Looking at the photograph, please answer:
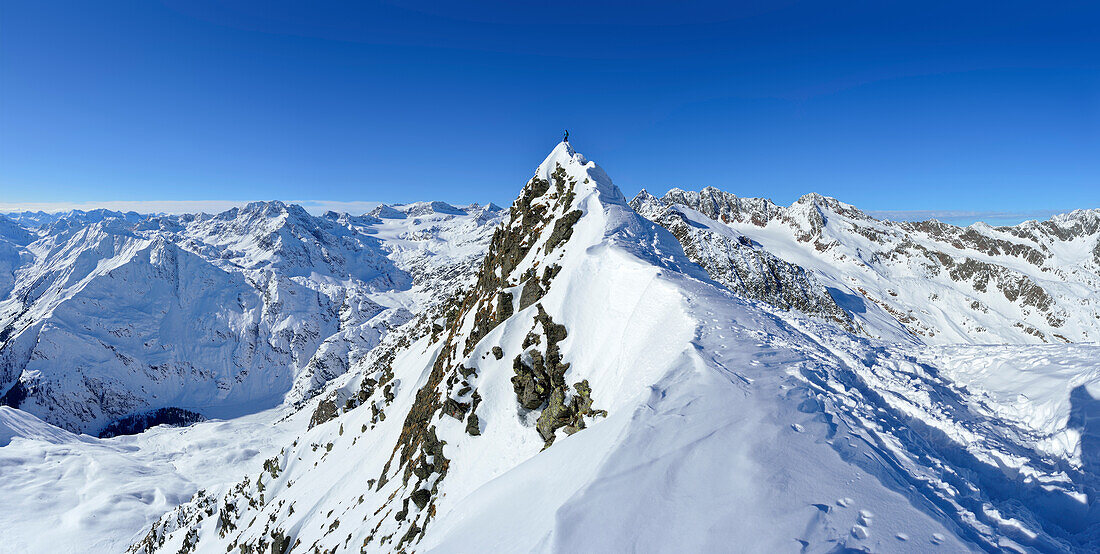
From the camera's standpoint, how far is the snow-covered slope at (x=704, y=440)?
7.48 m

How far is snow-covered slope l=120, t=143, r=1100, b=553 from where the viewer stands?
24.5 ft

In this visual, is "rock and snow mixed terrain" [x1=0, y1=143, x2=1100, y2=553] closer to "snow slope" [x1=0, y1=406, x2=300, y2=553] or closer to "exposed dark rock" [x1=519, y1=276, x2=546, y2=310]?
"exposed dark rock" [x1=519, y1=276, x2=546, y2=310]

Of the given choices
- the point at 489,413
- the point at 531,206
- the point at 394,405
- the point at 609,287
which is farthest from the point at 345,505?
the point at 531,206

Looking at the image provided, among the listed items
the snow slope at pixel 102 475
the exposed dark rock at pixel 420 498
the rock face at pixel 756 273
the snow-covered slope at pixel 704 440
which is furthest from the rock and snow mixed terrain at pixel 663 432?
the rock face at pixel 756 273

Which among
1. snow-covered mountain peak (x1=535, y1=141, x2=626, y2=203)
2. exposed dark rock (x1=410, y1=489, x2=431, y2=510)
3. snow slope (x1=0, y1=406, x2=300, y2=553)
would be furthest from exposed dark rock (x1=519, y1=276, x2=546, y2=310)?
snow slope (x1=0, y1=406, x2=300, y2=553)

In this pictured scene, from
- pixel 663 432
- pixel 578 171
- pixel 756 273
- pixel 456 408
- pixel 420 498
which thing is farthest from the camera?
pixel 756 273

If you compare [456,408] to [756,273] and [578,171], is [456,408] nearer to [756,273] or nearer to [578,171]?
[578,171]

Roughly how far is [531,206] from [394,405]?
27.0 m

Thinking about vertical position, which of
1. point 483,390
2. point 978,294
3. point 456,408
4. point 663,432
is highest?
point 663,432

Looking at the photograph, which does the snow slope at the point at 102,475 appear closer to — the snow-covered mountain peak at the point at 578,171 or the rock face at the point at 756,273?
the snow-covered mountain peak at the point at 578,171

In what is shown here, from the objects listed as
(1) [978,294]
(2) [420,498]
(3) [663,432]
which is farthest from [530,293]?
(1) [978,294]

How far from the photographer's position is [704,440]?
30.8 feet

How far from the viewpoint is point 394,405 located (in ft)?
144

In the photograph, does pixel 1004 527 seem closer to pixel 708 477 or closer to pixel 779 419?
pixel 779 419
